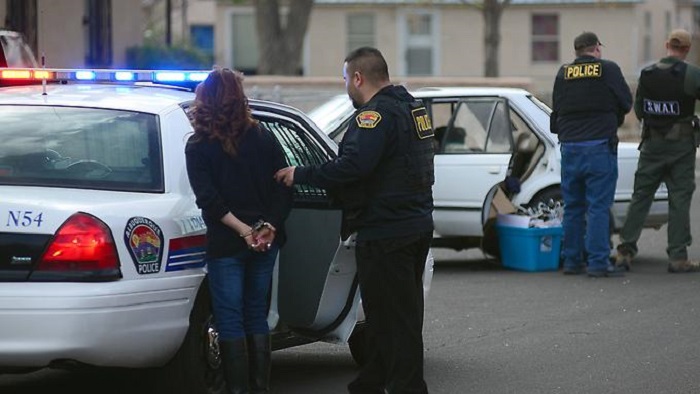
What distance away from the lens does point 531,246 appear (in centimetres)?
1217

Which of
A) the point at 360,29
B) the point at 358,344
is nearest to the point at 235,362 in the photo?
the point at 358,344

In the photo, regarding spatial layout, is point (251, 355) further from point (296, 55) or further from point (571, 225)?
point (296, 55)

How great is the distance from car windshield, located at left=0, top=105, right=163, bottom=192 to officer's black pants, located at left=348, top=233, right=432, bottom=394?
1.04 meters

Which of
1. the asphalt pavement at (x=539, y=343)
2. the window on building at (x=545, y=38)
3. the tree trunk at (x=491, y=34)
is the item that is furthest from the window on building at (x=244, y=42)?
the asphalt pavement at (x=539, y=343)

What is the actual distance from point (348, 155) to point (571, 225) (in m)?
5.66

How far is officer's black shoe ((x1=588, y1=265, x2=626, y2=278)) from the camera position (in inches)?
461

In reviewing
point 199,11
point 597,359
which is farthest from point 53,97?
point 199,11

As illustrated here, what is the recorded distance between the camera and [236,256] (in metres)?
6.43

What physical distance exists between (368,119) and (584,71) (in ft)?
17.5

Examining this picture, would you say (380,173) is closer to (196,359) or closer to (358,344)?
(196,359)

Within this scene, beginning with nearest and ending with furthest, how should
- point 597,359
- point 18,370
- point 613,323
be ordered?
point 18,370 < point 597,359 < point 613,323

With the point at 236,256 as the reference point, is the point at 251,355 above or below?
below

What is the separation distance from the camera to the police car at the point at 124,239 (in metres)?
5.94

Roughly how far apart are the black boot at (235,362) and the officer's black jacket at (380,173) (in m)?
0.75
